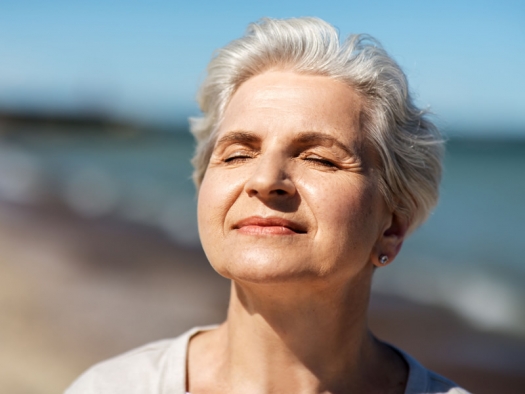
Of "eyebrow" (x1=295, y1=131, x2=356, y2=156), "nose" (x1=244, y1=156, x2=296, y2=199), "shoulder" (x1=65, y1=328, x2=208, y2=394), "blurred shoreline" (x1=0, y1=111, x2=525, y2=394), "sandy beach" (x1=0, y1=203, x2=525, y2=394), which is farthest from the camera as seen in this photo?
"blurred shoreline" (x1=0, y1=111, x2=525, y2=394)

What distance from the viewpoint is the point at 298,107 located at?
268cm

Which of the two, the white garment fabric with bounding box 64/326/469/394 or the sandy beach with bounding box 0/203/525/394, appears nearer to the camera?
the white garment fabric with bounding box 64/326/469/394

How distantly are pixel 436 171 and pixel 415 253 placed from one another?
27.1 ft

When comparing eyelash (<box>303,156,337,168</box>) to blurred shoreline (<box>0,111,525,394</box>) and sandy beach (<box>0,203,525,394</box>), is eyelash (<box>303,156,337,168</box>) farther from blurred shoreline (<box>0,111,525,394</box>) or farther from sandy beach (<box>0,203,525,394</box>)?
sandy beach (<box>0,203,525,394</box>)

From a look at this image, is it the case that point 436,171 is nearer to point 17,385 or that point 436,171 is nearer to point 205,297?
point 17,385

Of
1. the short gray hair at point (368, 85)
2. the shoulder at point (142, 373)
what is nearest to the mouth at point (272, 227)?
the short gray hair at point (368, 85)

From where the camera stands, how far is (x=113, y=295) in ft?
25.2

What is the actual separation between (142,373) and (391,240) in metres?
1.22

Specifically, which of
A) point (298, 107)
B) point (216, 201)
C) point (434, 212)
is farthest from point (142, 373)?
point (434, 212)

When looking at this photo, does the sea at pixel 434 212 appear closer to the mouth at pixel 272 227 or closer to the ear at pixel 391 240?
the ear at pixel 391 240

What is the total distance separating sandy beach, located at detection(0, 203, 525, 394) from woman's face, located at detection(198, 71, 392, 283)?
3.67 meters

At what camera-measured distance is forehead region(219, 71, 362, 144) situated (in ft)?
8.75

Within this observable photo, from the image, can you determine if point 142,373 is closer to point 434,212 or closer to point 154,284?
point 434,212

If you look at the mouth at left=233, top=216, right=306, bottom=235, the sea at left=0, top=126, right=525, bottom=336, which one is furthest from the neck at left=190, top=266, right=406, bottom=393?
the sea at left=0, top=126, right=525, bottom=336
